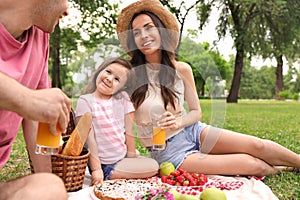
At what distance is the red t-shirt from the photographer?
1.60 meters

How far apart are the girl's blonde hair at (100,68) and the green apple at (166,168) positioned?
2.38 ft

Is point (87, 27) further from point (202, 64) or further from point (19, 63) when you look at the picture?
point (19, 63)

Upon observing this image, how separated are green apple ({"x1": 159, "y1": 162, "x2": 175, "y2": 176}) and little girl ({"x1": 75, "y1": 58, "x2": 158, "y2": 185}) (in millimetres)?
56

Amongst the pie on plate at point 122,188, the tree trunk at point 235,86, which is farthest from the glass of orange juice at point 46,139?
the tree trunk at point 235,86

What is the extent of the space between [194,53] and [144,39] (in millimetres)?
342

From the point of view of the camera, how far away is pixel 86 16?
1415 cm

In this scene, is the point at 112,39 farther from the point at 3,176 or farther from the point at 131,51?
the point at 3,176

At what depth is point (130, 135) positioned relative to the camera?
2795mm

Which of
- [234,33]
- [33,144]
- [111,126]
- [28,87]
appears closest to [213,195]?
[111,126]

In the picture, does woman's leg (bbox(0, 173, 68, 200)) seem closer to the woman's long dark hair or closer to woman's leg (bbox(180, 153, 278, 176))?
the woman's long dark hair

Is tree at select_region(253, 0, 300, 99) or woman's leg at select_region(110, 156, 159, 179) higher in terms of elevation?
tree at select_region(253, 0, 300, 99)

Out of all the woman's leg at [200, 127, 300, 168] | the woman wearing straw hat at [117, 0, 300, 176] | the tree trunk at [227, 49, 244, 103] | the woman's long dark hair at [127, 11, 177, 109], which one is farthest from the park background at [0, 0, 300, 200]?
the woman's long dark hair at [127, 11, 177, 109]

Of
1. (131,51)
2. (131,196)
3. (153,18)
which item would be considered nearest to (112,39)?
(131,51)

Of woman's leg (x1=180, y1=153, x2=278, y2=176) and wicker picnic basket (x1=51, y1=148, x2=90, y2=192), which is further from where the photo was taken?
woman's leg (x1=180, y1=153, x2=278, y2=176)
